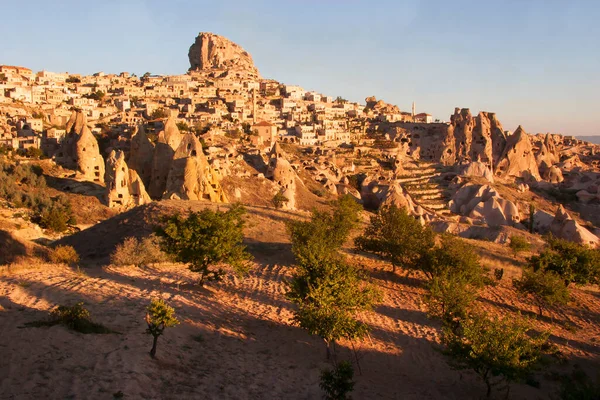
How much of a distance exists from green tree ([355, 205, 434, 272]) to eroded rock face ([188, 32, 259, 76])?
137 meters

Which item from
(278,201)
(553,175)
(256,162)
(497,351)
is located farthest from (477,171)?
(497,351)

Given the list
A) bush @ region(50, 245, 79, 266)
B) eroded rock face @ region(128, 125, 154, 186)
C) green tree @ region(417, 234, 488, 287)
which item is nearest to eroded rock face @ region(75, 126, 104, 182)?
eroded rock face @ region(128, 125, 154, 186)

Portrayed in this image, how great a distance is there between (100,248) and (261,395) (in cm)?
1475

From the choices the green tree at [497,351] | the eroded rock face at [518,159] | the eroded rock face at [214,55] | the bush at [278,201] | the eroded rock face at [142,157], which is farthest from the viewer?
the eroded rock face at [214,55]

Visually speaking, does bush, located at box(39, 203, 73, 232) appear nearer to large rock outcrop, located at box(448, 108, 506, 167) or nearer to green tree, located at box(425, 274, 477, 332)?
green tree, located at box(425, 274, 477, 332)

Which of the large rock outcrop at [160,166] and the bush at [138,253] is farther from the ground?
the large rock outcrop at [160,166]

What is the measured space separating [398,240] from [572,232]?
24.4m

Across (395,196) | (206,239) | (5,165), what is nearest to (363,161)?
(395,196)

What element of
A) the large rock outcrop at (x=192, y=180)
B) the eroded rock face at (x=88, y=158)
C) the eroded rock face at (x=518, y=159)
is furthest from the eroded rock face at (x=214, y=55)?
the large rock outcrop at (x=192, y=180)

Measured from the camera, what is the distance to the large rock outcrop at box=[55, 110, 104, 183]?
145 ft

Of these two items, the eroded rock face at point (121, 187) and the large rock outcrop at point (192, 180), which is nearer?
the large rock outcrop at point (192, 180)

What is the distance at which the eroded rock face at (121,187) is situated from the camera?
34781 millimetres

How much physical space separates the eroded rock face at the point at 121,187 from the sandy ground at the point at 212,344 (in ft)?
58.9

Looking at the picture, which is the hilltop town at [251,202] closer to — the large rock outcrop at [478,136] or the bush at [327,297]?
the large rock outcrop at [478,136]
